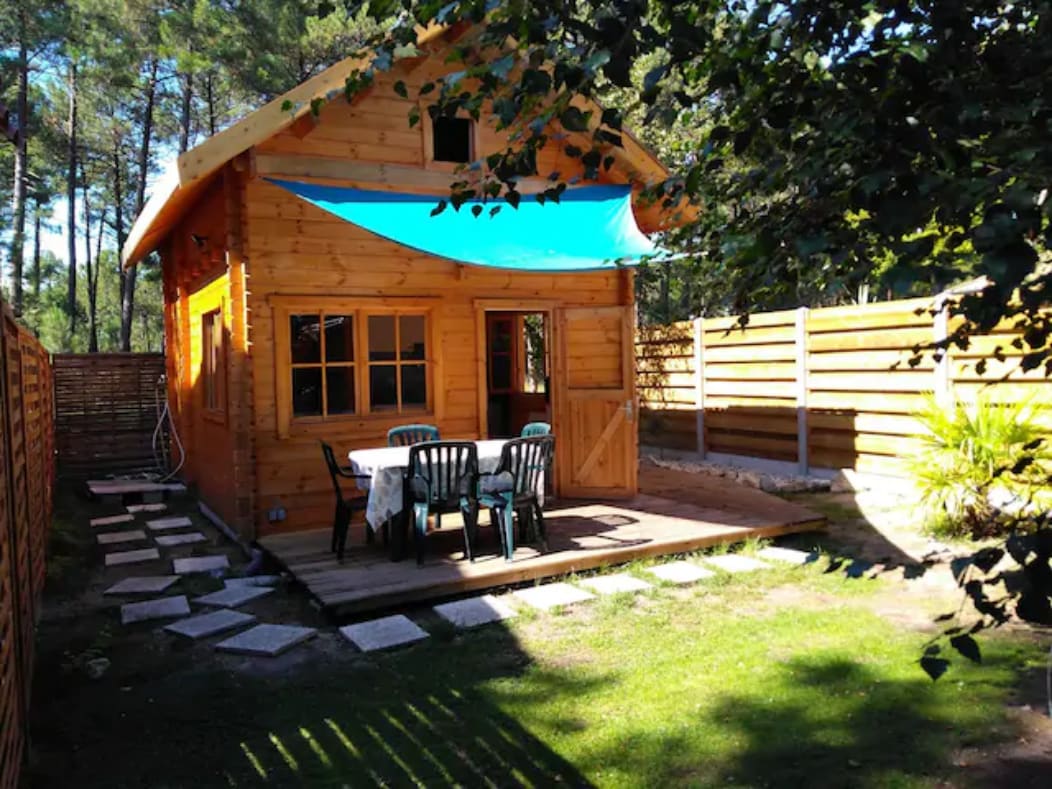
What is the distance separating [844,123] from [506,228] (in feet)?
18.1

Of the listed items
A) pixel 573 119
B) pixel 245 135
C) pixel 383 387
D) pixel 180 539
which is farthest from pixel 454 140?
pixel 573 119

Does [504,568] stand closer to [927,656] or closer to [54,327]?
[927,656]

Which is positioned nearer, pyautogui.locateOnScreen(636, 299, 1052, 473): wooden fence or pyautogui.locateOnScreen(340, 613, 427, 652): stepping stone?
pyautogui.locateOnScreen(340, 613, 427, 652): stepping stone

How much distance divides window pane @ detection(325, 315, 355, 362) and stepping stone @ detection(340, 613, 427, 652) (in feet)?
9.48

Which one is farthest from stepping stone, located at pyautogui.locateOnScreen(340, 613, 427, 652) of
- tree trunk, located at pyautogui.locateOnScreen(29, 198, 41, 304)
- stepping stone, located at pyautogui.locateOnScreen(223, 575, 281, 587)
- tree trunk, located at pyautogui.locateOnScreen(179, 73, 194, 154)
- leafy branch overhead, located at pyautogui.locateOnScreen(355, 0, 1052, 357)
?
tree trunk, located at pyautogui.locateOnScreen(29, 198, 41, 304)

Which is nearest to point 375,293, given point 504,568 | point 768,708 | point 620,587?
point 504,568

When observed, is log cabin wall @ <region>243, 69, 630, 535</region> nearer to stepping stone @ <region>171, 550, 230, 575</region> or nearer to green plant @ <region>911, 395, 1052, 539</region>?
stepping stone @ <region>171, 550, 230, 575</region>

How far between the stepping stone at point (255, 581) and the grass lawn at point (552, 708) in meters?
0.93

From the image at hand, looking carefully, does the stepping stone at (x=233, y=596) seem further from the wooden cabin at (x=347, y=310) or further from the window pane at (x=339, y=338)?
the window pane at (x=339, y=338)

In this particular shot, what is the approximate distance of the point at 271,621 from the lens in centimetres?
489

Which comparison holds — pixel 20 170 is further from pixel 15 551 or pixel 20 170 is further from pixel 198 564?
pixel 15 551

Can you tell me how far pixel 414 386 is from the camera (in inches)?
289

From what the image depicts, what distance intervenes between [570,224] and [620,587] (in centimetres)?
344

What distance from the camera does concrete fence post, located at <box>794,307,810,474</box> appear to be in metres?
9.13
